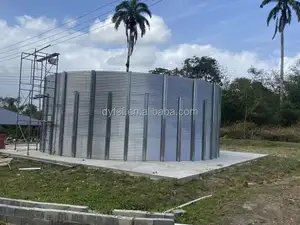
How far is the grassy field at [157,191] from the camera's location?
764 cm

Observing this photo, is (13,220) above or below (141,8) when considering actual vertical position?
below

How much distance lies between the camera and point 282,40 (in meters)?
39.0

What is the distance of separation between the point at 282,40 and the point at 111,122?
30942 millimetres

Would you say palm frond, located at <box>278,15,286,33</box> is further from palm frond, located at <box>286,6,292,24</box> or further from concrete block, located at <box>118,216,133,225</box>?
concrete block, located at <box>118,216,133,225</box>

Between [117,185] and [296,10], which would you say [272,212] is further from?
[296,10]

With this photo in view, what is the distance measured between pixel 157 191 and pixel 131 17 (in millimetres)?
32205

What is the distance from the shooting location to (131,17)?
3856 cm

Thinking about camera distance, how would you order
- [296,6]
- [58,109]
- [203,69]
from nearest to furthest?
1. [58,109]
2. [296,6]
3. [203,69]

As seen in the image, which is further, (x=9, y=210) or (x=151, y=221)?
(x=9, y=210)

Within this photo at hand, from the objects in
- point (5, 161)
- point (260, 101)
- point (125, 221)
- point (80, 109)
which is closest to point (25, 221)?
point (125, 221)

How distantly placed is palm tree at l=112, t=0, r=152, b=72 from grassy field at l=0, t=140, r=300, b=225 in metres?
28.1

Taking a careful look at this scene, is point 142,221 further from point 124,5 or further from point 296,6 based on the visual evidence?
point 296,6

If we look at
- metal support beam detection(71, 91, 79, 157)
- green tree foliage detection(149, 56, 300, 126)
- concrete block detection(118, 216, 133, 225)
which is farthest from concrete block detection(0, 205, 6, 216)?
green tree foliage detection(149, 56, 300, 126)

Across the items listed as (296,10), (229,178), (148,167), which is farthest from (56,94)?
(296,10)
